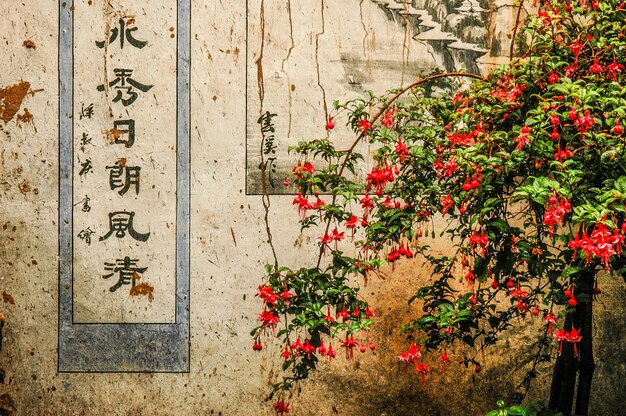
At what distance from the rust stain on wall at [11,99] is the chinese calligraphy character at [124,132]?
1.52ft

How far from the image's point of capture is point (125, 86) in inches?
137

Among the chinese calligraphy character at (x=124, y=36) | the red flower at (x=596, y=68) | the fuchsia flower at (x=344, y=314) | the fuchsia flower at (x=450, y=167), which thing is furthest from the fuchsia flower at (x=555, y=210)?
the chinese calligraphy character at (x=124, y=36)

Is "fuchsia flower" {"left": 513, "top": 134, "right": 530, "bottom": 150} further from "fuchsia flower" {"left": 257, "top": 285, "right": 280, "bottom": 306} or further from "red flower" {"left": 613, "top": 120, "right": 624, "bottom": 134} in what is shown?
"fuchsia flower" {"left": 257, "top": 285, "right": 280, "bottom": 306}

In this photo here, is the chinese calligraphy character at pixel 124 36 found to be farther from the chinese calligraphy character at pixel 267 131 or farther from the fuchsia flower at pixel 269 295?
the fuchsia flower at pixel 269 295

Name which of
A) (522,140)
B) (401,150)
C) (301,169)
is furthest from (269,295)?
(522,140)

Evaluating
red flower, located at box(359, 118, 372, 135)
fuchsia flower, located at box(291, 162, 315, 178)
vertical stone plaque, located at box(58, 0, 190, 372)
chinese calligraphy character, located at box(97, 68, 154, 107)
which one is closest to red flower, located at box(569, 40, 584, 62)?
red flower, located at box(359, 118, 372, 135)

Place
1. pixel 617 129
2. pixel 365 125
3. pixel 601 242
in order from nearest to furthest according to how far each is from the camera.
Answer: pixel 601 242 → pixel 617 129 → pixel 365 125

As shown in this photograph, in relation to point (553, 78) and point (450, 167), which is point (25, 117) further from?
point (553, 78)

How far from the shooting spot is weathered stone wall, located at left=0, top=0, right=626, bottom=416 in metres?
3.46

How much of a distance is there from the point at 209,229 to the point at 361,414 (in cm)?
115

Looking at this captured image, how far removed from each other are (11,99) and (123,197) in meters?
0.71

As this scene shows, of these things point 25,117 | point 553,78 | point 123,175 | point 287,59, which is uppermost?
point 287,59

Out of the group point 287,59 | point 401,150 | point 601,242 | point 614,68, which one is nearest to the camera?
point 601,242

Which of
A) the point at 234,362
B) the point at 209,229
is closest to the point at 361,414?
the point at 234,362
